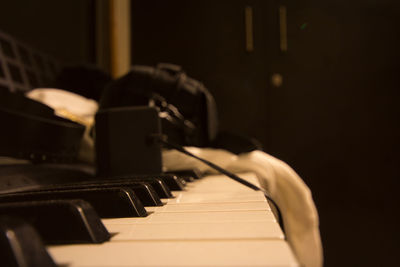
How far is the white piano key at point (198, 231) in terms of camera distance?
0.26 metres

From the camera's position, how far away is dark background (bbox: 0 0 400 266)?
6.16ft

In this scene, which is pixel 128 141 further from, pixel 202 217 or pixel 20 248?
pixel 20 248

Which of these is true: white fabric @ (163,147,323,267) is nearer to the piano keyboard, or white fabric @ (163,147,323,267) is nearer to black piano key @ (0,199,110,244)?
the piano keyboard

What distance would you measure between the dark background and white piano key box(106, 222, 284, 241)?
1707mm

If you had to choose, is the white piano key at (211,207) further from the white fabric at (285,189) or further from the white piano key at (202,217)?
the white fabric at (285,189)

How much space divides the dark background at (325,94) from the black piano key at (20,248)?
176 cm

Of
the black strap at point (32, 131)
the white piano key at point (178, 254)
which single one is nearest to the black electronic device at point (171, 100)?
the black strap at point (32, 131)

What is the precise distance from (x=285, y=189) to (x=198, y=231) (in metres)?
0.61

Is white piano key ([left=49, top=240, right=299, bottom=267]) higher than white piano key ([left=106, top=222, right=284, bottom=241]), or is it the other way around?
white piano key ([left=49, top=240, right=299, bottom=267])

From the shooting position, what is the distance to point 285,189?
0.85 m

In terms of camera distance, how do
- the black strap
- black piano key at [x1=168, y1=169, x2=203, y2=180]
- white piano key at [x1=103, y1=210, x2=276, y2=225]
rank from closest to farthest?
white piano key at [x1=103, y1=210, x2=276, y2=225] < the black strap < black piano key at [x1=168, y1=169, x2=203, y2=180]

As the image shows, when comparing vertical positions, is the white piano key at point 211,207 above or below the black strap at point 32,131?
below

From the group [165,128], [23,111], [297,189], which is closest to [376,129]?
[297,189]

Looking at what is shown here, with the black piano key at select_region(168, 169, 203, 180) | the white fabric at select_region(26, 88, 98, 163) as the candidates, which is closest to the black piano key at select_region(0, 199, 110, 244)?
the black piano key at select_region(168, 169, 203, 180)
